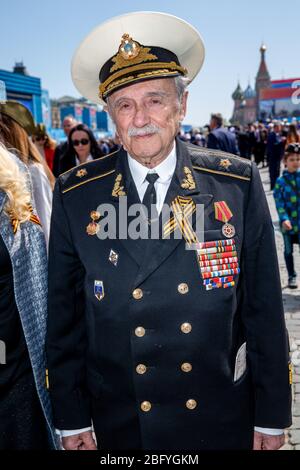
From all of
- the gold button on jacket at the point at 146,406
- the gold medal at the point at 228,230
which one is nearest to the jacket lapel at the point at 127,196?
the gold medal at the point at 228,230

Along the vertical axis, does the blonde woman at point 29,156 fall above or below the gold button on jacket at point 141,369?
above

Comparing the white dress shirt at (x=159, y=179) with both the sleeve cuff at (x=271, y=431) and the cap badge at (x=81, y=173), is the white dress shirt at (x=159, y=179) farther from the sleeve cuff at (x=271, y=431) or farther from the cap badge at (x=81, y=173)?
the cap badge at (x=81, y=173)

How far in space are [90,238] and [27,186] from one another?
1.83ft

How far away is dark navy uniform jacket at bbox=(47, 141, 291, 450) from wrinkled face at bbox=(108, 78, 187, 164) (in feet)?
0.52

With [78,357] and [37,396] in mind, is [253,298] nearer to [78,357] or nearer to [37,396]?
[78,357]

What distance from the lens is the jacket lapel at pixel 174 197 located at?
6.21 ft

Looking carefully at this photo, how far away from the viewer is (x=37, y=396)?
225cm

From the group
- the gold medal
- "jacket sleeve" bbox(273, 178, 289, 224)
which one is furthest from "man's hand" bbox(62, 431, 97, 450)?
"jacket sleeve" bbox(273, 178, 289, 224)

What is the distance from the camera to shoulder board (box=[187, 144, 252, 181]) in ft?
6.82

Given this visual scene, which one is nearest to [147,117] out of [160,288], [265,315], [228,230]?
[228,230]

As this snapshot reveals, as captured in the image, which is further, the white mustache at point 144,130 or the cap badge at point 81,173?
the cap badge at point 81,173

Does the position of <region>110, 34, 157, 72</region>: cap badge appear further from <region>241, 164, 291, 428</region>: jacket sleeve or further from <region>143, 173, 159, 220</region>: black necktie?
<region>241, 164, 291, 428</region>: jacket sleeve

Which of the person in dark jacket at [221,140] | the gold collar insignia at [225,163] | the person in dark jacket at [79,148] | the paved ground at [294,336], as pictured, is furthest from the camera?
the person in dark jacket at [221,140]
